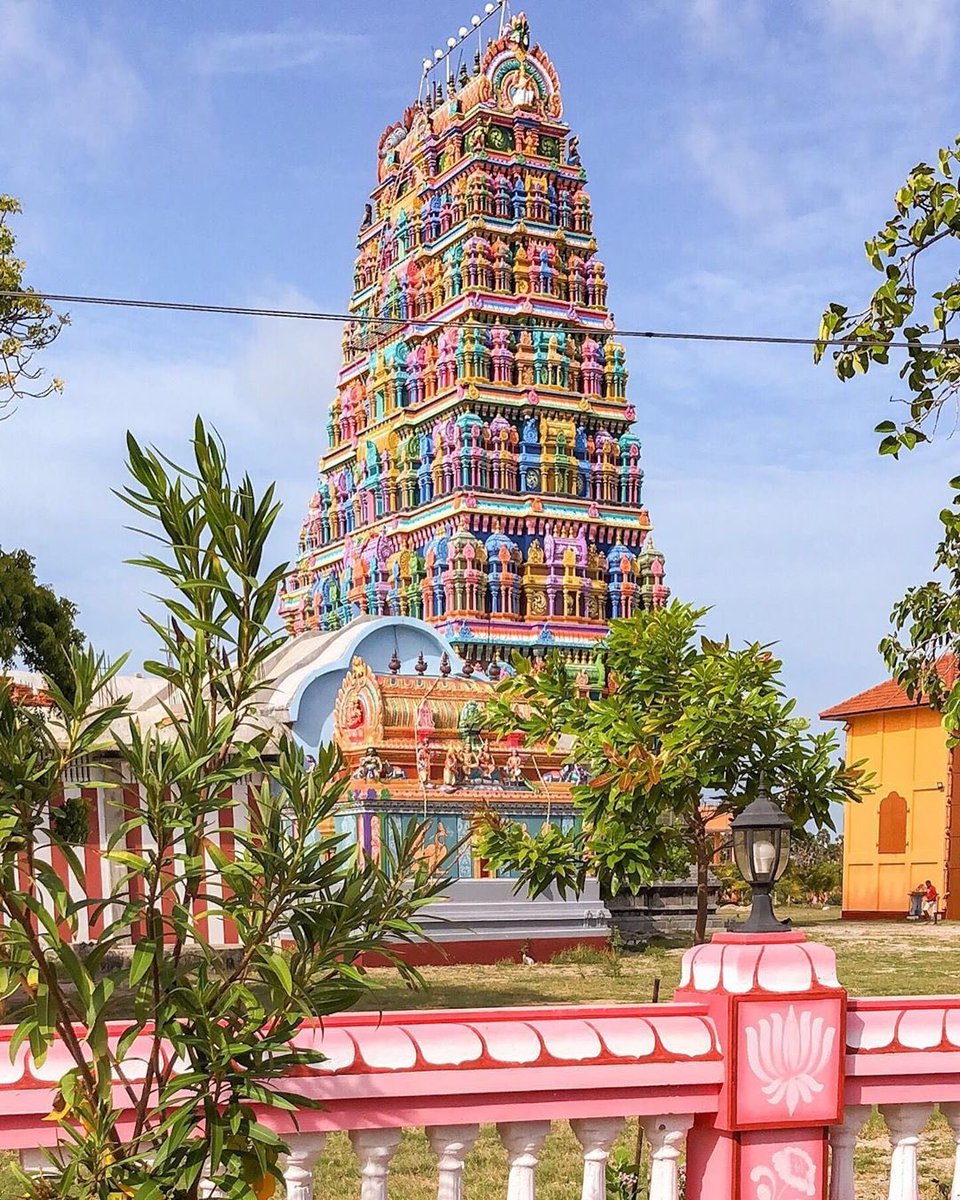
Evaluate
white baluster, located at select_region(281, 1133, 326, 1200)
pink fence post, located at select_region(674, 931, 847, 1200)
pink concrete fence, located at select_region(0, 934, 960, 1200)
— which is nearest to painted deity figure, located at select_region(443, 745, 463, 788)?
pink concrete fence, located at select_region(0, 934, 960, 1200)

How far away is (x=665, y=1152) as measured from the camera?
3801 mm

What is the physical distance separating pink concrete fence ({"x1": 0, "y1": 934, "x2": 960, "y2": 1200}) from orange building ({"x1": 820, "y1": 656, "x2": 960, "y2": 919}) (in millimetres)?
24675

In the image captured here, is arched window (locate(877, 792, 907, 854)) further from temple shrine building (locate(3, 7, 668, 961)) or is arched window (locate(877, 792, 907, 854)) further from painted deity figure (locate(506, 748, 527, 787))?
painted deity figure (locate(506, 748, 527, 787))

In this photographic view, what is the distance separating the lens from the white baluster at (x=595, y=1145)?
12.0 feet

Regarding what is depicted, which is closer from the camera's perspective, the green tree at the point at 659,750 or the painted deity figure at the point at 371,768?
the green tree at the point at 659,750

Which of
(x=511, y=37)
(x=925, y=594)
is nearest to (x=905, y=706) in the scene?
(x=511, y=37)

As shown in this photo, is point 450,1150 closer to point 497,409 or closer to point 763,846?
point 763,846

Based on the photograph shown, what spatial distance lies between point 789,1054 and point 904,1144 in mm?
554

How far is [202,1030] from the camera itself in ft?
9.36

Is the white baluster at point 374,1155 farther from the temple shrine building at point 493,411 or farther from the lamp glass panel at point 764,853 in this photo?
the temple shrine building at point 493,411

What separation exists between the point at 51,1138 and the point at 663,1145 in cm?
167

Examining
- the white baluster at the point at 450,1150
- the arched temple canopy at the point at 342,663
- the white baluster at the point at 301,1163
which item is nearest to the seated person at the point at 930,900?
the arched temple canopy at the point at 342,663

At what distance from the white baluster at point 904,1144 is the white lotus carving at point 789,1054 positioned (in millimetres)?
341

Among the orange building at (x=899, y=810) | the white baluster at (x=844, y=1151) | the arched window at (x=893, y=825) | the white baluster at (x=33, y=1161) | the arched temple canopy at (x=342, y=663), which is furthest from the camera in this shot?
the arched window at (x=893, y=825)
